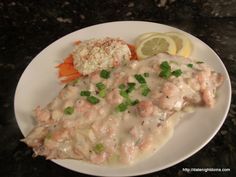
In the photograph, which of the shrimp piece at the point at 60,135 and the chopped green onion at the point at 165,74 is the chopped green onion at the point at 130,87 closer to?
the chopped green onion at the point at 165,74

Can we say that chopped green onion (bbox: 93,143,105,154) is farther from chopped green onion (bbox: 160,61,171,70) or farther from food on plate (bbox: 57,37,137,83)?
food on plate (bbox: 57,37,137,83)

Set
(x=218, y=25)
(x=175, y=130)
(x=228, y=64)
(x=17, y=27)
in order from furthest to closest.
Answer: (x=17, y=27), (x=218, y=25), (x=228, y=64), (x=175, y=130)

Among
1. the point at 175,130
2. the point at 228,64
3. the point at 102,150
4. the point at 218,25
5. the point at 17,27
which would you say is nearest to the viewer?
the point at 102,150

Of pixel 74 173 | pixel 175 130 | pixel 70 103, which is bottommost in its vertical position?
pixel 74 173

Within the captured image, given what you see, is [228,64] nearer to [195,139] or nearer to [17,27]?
[195,139]

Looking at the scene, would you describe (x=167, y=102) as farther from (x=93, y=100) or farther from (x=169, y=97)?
(x=93, y=100)

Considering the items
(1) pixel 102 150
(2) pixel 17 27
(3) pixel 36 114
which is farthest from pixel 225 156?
(2) pixel 17 27

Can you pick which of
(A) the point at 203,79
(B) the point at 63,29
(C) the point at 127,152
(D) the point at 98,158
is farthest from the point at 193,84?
(B) the point at 63,29
